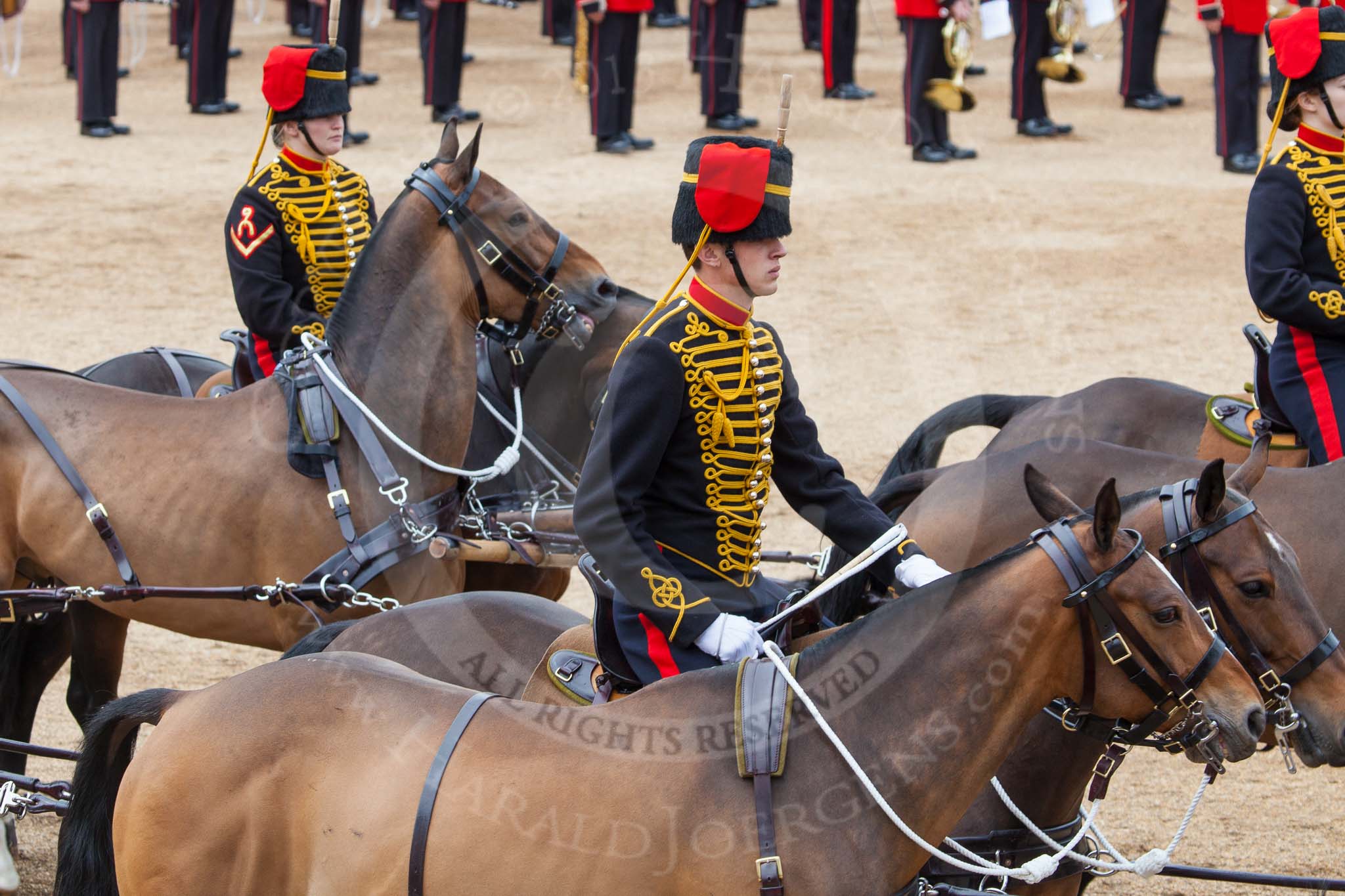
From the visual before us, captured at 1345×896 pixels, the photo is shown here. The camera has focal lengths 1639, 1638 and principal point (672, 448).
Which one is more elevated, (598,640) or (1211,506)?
(1211,506)

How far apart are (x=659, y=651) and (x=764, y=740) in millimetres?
435

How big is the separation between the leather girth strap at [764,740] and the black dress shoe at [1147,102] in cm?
1567

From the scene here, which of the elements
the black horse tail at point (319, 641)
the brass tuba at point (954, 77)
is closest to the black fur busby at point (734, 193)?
the black horse tail at point (319, 641)

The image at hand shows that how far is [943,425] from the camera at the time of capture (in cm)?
581

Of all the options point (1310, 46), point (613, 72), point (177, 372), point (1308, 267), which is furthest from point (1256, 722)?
point (613, 72)

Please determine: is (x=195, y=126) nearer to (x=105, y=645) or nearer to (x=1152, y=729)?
(x=105, y=645)

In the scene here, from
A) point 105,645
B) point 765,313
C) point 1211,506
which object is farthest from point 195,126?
point 1211,506

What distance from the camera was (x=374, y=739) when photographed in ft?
10.0

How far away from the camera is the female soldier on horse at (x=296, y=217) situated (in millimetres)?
5688

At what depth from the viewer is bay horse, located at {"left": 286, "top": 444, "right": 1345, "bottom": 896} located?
10.7 feet

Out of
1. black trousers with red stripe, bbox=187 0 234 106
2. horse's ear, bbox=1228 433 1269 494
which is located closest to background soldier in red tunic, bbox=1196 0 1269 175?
black trousers with red stripe, bbox=187 0 234 106

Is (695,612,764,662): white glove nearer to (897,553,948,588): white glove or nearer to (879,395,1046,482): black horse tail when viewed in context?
(897,553,948,588): white glove

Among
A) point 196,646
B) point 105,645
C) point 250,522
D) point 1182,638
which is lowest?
point 196,646

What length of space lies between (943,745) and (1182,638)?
45cm
